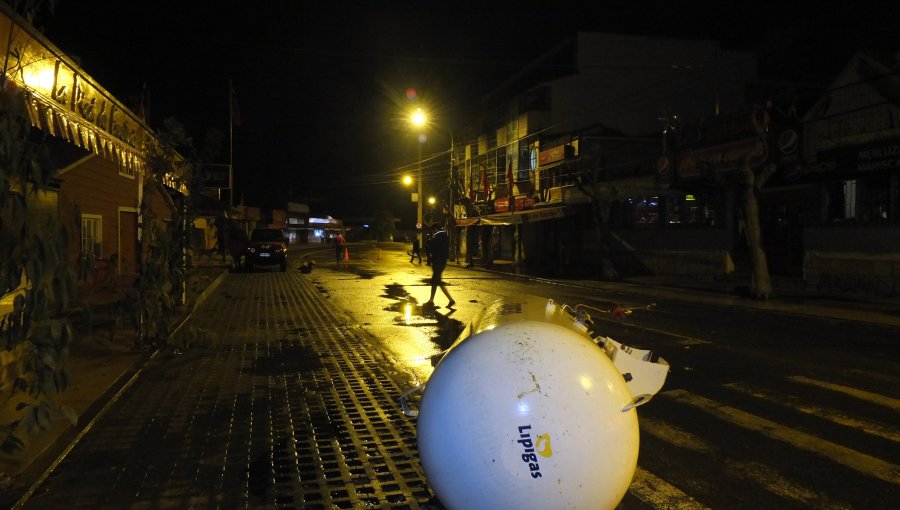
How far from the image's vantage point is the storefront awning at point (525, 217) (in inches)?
1133

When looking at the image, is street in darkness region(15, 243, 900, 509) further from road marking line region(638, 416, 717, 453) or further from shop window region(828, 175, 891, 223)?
shop window region(828, 175, 891, 223)

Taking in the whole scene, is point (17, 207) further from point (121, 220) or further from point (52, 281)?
point (121, 220)

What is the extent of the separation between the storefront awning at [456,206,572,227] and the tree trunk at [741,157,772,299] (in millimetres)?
11428

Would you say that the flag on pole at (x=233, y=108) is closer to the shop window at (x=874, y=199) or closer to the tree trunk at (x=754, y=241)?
the tree trunk at (x=754, y=241)

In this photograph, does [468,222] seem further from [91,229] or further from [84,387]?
[84,387]

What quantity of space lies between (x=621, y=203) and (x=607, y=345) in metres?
25.9

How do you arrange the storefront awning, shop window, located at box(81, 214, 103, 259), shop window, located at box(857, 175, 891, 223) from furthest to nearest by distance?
the storefront awning
shop window, located at box(857, 175, 891, 223)
shop window, located at box(81, 214, 103, 259)

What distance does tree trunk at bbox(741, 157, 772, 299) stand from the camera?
54.7 feet

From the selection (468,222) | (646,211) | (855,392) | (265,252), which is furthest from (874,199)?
(265,252)

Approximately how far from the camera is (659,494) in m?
4.17

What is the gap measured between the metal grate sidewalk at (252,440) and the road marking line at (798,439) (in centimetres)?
299

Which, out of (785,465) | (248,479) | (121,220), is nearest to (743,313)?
(785,465)

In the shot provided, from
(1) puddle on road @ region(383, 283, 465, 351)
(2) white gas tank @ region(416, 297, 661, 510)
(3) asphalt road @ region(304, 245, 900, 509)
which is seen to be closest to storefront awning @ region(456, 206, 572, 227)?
(1) puddle on road @ region(383, 283, 465, 351)

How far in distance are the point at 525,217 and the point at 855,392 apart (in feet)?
80.4
